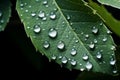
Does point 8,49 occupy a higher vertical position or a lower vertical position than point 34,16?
lower

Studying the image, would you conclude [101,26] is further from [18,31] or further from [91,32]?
[18,31]

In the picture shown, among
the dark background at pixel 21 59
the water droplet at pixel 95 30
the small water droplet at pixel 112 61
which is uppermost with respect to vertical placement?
the water droplet at pixel 95 30

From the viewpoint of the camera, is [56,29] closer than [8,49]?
Yes

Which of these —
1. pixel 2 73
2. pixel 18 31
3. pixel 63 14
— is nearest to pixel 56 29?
pixel 63 14

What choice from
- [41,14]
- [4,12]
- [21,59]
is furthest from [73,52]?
[21,59]

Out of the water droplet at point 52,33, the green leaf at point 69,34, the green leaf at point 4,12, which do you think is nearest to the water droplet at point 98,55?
the green leaf at point 69,34

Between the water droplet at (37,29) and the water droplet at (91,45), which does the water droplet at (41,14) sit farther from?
the water droplet at (91,45)
